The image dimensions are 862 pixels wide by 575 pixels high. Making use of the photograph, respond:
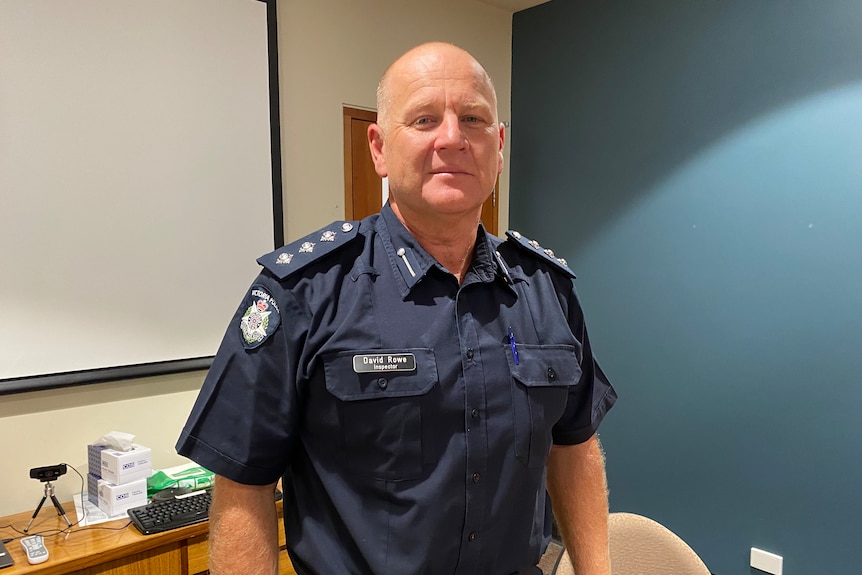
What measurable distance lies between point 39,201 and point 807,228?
250 cm

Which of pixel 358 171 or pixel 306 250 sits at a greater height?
pixel 358 171

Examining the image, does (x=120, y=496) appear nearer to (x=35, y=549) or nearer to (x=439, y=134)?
(x=35, y=549)

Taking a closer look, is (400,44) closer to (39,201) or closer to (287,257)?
(39,201)

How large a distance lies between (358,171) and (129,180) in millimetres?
924

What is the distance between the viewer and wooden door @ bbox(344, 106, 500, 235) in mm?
2586

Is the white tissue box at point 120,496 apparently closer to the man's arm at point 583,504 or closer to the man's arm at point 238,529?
the man's arm at point 238,529

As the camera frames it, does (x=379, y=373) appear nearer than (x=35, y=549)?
Yes

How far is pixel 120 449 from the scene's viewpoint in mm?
1853

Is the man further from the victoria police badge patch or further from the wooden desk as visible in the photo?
the wooden desk

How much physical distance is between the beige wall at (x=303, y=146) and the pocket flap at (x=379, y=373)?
4.55ft

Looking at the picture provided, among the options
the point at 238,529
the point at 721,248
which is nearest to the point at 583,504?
the point at 238,529

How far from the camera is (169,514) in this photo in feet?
5.76

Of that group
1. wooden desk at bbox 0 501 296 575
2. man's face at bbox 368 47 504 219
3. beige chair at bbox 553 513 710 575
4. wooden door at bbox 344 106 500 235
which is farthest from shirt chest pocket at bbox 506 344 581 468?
wooden door at bbox 344 106 500 235

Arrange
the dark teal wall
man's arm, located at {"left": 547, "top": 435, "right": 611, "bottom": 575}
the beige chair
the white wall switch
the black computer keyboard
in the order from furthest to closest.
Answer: the white wall switch
the dark teal wall
the black computer keyboard
the beige chair
man's arm, located at {"left": 547, "top": 435, "right": 611, "bottom": 575}
